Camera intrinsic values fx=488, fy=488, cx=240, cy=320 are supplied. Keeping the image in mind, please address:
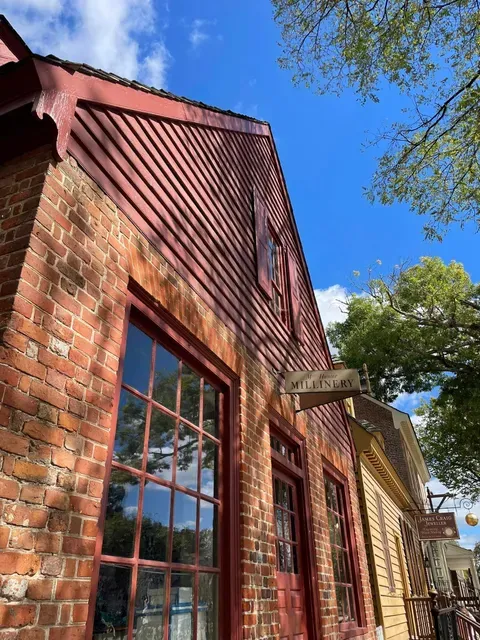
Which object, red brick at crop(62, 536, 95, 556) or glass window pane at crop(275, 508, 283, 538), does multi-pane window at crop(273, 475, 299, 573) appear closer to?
glass window pane at crop(275, 508, 283, 538)

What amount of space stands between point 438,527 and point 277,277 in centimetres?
1492

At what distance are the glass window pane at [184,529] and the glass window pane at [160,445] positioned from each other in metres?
0.23

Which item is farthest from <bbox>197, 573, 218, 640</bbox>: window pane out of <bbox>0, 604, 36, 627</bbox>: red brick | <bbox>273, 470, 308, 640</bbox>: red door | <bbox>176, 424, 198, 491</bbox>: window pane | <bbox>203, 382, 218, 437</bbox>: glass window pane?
<bbox>0, 604, 36, 627</bbox>: red brick

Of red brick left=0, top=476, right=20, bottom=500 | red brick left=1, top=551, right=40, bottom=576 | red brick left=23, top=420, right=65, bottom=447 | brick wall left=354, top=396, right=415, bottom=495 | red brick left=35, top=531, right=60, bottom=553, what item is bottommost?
red brick left=1, top=551, right=40, bottom=576

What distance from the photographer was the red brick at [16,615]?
68.5 inches

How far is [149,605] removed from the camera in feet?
9.13

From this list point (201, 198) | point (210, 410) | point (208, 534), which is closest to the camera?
point (208, 534)

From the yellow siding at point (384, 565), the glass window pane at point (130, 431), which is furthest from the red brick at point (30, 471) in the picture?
the yellow siding at point (384, 565)

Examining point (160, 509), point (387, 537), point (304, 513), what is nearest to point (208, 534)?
point (160, 509)

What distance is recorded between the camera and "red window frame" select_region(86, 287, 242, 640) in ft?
10.3

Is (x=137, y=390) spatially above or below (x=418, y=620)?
above

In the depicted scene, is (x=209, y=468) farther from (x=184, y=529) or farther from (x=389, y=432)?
(x=389, y=432)

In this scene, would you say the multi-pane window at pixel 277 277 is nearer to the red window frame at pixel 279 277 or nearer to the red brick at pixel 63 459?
the red window frame at pixel 279 277

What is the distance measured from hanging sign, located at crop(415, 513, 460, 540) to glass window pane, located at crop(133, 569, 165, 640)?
658 inches
